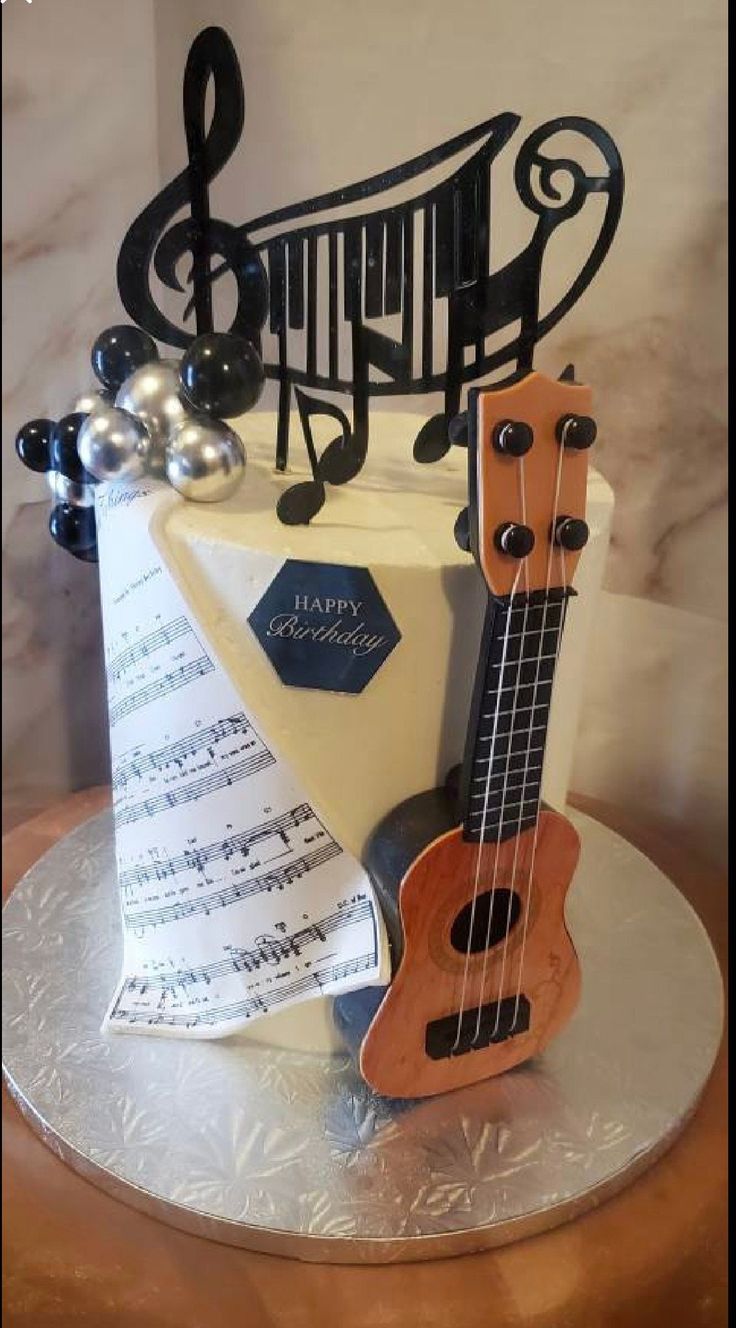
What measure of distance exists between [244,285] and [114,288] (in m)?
0.15

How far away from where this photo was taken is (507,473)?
0.67m

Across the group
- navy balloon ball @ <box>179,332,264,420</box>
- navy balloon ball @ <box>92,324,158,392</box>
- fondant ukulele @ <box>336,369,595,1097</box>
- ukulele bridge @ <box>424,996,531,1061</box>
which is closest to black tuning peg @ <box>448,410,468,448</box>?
fondant ukulele @ <box>336,369,595,1097</box>

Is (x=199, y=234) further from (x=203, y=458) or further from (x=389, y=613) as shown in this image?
(x=389, y=613)

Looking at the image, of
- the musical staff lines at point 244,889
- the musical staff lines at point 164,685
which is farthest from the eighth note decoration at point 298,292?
the musical staff lines at point 244,889

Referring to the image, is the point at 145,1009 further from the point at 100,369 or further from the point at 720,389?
the point at 720,389

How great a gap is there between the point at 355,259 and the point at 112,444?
0.64 feet

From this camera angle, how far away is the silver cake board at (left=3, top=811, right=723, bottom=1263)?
72cm

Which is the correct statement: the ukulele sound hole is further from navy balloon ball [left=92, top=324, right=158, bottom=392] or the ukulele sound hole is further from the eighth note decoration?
navy balloon ball [left=92, top=324, right=158, bottom=392]

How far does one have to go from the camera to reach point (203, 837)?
78cm

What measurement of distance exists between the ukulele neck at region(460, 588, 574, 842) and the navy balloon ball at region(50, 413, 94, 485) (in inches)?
12.1

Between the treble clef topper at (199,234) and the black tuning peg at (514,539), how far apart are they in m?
0.24

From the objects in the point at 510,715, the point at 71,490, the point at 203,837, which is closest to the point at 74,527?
the point at 71,490

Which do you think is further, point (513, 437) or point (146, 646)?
point (146, 646)

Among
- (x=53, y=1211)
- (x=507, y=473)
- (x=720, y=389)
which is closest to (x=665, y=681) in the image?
(x=720, y=389)
